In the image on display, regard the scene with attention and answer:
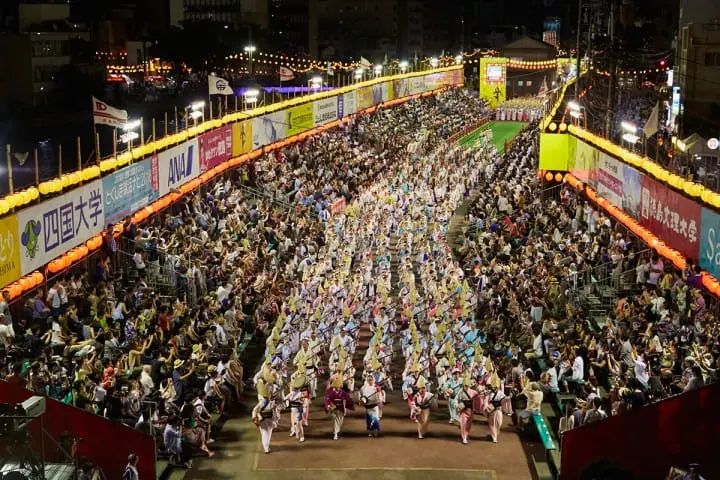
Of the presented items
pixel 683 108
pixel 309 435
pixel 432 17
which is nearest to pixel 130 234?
pixel 309 435

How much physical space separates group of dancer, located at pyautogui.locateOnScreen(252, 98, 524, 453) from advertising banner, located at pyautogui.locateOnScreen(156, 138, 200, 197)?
4.56m

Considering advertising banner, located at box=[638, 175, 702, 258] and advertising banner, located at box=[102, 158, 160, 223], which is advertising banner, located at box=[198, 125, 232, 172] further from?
advertising banner, located at box=[638, 175, 702, 258]

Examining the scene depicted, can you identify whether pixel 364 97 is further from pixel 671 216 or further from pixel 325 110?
pixel 671 216

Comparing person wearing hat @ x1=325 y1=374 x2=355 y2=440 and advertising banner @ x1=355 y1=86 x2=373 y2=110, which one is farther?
advertising banner @ x1=355 y1=86 x2=373 y2=110

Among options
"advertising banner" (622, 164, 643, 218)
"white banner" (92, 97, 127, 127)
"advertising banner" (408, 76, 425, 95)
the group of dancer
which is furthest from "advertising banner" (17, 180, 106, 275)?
"advertising banner" (408, 76, 425, 95)

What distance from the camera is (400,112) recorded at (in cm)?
6581

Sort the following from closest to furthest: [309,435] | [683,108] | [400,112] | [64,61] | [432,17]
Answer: [309,435] → [683,108] → [64,61] → [400,112] → [432,17]

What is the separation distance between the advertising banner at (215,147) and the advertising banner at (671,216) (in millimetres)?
14272

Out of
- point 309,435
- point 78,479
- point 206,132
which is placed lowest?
point 309,435

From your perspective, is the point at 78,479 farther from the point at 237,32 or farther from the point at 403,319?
the point at 237,32

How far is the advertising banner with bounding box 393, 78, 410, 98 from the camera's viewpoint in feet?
220

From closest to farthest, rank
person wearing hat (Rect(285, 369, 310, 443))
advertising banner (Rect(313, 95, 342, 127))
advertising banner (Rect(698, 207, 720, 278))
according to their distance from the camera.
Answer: person wearing hat (Rect(285, 369, 310, 443)), advertising banner (Rect(698, 207, 720, 278)), advertising banner (Rect(313, 95, 342, 127))

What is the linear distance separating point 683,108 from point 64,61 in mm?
34881

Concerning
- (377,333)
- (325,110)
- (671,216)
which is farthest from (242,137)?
(671,216)
